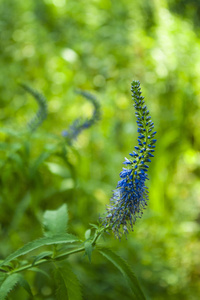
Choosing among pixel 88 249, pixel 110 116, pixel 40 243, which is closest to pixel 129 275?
pixel 88 249

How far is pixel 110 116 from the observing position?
401cm

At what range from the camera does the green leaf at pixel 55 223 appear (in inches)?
60.0

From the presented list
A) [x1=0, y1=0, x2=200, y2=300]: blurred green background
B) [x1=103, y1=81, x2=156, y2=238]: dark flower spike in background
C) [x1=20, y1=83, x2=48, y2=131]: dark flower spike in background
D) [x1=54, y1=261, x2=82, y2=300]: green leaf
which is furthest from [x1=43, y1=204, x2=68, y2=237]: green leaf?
[x1=0, y1=0, x2=200, y2=300]: blurred green background

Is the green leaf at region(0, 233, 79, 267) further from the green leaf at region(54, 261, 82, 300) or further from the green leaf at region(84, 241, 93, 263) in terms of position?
the green leaf at region(54, 261, 82, 300)

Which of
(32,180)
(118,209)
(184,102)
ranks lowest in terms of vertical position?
(118,209)

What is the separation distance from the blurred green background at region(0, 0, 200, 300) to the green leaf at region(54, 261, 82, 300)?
1.27 metres

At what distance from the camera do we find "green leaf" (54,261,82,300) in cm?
129

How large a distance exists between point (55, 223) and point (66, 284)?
1.08 ft

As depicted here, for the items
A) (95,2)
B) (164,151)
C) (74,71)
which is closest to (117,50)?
(74,71)

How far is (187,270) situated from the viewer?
329 centimetres

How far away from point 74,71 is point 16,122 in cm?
124

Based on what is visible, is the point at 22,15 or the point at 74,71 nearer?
the point at 74,71

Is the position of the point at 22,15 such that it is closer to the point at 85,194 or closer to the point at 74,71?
the point at 74,71

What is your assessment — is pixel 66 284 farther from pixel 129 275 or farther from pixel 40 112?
pixel 40 112
